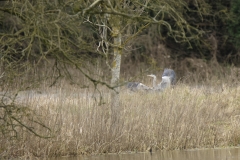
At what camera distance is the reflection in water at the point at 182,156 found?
11.0 meters

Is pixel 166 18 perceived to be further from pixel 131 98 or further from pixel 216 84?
pixel 131 98

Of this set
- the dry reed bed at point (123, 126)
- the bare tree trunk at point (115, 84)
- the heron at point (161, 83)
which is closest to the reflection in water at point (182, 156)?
the dry reed bed at point (123, 126)

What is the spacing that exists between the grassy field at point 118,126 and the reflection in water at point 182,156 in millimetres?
209

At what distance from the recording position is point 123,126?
11.7 meters

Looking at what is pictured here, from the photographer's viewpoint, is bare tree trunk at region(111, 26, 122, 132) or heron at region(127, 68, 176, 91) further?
heron at region(127, 68, 176, 91)

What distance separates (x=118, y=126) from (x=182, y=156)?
1.29 meters

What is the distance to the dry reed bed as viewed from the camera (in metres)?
11.3

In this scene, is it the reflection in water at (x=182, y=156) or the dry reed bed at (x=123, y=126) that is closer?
the reflection in water at (x=182, y=156)

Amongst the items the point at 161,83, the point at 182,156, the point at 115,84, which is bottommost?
the point at 182,156

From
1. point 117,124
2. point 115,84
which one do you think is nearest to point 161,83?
point 115,84

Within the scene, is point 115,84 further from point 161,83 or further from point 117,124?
point 161,83

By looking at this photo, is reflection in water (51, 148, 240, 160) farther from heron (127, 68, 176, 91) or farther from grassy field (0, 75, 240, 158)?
heron (127, 68, 176, 91)

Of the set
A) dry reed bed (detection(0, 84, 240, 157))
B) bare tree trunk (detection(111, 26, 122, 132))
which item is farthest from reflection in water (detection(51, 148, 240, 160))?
bare tree trunk (detection(111, 26, 122, 132))

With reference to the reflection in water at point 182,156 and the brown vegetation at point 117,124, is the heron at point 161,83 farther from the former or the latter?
the reflection in water at point 182,156
